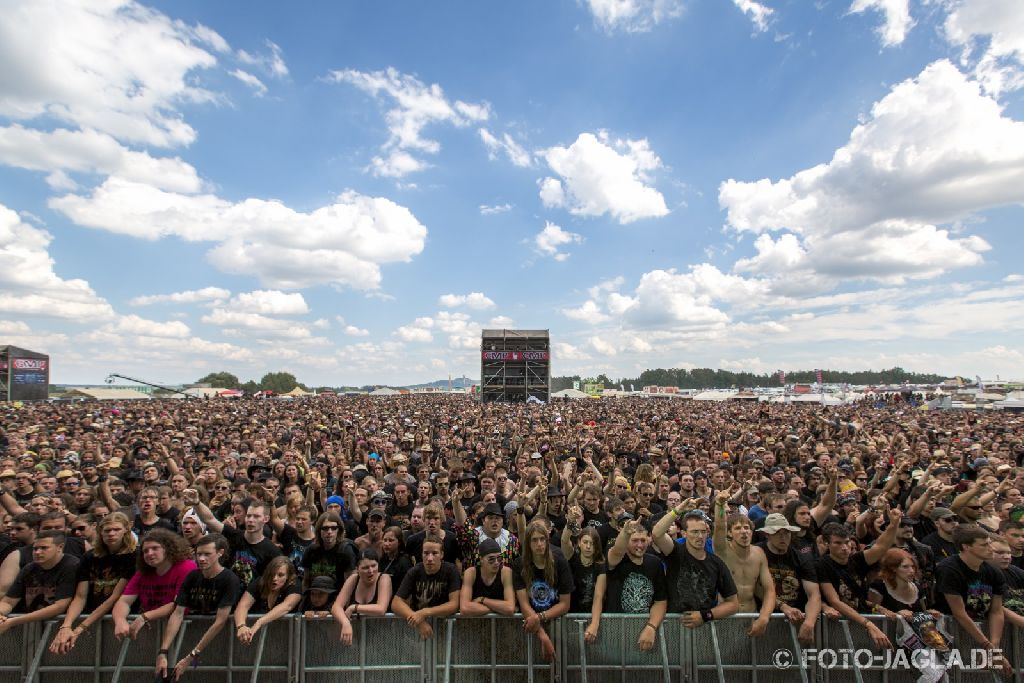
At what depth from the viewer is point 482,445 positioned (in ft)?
48.3

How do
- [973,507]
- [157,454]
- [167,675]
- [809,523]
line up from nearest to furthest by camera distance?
1. [167,675]
2. [809,523]
3. [973,507]
4. [157,454]

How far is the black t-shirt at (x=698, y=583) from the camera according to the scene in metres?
4.07

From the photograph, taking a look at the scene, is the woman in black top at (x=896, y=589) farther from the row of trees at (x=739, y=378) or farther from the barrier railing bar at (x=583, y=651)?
the row of trees at (x=739, y=378)

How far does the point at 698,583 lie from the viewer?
4.11 meters

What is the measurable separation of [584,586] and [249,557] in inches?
114

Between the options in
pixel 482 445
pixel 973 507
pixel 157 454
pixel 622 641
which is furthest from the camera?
pixel 482 445

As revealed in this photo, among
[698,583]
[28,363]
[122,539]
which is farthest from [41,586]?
[28,363]

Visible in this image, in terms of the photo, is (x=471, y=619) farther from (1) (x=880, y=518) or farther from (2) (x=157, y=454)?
(2) (x=157, y=454)

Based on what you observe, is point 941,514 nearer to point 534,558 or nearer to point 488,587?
point 534,558

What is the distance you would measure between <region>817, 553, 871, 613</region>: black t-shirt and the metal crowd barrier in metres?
0.17

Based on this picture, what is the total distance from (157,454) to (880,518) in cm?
1341

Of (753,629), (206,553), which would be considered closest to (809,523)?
(753,629)

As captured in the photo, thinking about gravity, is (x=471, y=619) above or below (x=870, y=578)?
below

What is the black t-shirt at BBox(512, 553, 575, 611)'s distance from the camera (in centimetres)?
414
